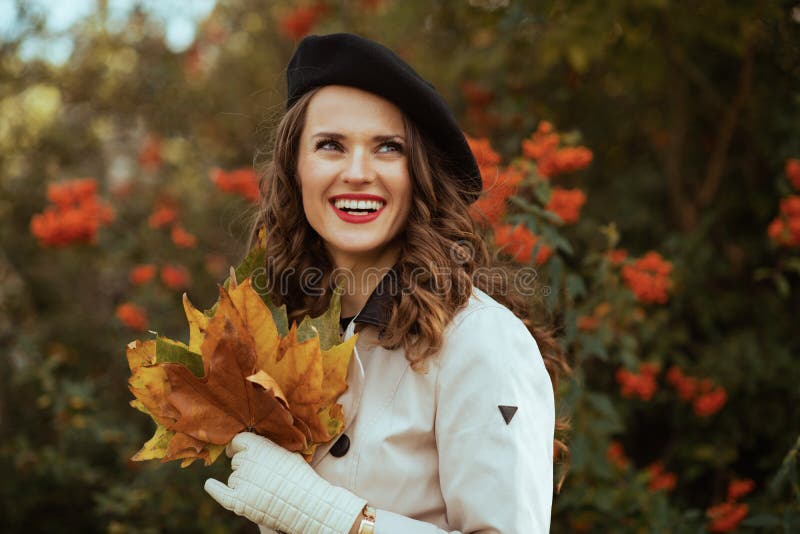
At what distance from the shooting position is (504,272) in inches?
80.3

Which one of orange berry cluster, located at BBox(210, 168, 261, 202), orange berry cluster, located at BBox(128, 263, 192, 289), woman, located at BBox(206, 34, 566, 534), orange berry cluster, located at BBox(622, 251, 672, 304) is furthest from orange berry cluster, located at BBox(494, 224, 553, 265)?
orange berry cluster, located at BBox(128, 263, 192, 289)

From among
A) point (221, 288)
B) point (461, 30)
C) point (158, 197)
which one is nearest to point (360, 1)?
point (461, 30)

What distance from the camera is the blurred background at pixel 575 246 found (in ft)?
9.47

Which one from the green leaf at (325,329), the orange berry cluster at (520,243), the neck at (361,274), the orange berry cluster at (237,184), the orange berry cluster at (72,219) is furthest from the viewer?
the orange berry cluster at (237,184)

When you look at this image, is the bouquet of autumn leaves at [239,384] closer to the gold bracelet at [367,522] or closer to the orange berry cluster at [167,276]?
the gold bracelet at [367,522]

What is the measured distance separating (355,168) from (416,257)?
0.26 meters

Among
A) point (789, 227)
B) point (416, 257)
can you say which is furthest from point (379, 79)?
point (789, 227)

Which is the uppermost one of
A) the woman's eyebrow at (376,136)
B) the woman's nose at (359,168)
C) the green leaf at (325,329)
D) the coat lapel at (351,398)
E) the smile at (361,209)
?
the woman's eyebrow at (376,136)

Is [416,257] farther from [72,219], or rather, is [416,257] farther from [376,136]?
[72,219]

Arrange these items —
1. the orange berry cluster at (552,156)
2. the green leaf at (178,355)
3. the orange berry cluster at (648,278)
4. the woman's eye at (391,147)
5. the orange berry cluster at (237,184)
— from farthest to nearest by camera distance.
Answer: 1. the orange berry cluster at (237,184)
2. the orange berry cluster at (648,278)
3. the orange berry cluster at (552,156)
4. the woman's eye at (391,147)
5. the green leaf at (178,355)

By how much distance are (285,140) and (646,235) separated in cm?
308

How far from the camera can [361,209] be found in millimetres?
1775

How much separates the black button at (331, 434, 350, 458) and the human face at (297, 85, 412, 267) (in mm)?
471

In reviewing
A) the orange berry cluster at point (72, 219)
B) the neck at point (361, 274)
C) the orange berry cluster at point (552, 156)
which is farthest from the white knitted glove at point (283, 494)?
the orange berry cluster at point (72, 219)
